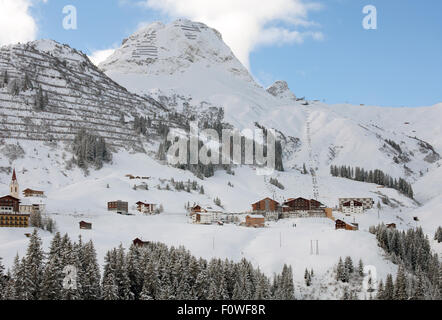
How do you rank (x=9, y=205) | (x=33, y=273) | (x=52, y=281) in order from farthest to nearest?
(x=9, y=205)
(x=33, y=273)
(x=52, y=281)

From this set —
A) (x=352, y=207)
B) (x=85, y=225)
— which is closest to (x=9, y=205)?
(x=85, y=225)

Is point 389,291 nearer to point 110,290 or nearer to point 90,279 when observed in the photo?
point 110,290

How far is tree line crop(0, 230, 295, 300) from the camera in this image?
63.2m

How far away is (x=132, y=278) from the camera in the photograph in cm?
7469

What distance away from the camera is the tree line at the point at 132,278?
208 ft

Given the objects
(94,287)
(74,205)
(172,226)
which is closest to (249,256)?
(172,226)

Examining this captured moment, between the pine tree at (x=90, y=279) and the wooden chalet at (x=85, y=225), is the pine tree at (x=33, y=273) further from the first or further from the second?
the wooden chalet at (x=85, y=225)

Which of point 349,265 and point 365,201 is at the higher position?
point 365,201

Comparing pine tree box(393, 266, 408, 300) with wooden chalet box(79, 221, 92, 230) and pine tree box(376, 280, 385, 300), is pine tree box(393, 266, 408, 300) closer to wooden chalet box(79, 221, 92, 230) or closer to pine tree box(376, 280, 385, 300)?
pine tree box(376, 280, 385, 300)

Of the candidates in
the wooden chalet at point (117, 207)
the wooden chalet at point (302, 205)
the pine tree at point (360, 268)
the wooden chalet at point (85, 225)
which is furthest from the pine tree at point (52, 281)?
the wooden chalet at point (302, 205)

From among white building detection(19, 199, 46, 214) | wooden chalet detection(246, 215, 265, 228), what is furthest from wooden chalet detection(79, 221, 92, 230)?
wooden chalet detection(246, 215, 265, 228)

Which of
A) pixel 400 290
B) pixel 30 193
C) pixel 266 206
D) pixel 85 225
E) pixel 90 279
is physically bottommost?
pixel 400 290

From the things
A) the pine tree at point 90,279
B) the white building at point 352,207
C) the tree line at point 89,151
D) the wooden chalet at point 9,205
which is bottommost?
the pine tree at point 90,279
